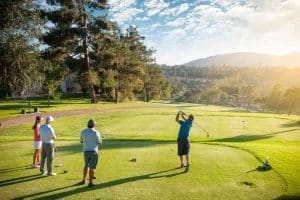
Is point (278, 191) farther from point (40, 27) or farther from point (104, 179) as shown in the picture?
point (40, 27)

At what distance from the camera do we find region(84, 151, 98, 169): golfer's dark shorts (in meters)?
10.6

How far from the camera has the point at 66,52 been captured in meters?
47.6

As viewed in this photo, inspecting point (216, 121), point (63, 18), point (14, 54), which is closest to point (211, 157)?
point (216, 121)

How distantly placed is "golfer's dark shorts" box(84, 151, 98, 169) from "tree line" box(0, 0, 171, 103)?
20.8 metres

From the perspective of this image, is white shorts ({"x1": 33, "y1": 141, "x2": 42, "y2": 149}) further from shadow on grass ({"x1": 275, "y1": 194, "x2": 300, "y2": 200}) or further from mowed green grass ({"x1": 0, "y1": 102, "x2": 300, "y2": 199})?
shadow on grass ({"x1": 275, "y1": 194, "x2": 300, "y2": 200})

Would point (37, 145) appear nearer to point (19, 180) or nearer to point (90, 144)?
point (19, 180)

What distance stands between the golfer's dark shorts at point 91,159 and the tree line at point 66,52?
2078 cm

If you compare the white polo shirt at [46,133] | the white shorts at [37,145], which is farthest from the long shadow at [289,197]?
the white shorts at [37,145]

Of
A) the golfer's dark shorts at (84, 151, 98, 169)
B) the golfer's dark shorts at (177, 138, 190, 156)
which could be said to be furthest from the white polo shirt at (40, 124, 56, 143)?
the golfer's dark shorts at (177, 138, 190, 156)

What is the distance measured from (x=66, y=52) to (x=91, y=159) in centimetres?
3929

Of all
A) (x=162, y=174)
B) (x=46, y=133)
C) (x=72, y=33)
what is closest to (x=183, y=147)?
(x=162, y=174)

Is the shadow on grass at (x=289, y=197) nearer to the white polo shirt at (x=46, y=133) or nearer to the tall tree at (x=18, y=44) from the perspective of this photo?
the white polo shirt at (x=46, y=133)

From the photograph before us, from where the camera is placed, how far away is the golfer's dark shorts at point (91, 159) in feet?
34.9

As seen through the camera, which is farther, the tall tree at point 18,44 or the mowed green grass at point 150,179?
the tall tree at point 18,44
